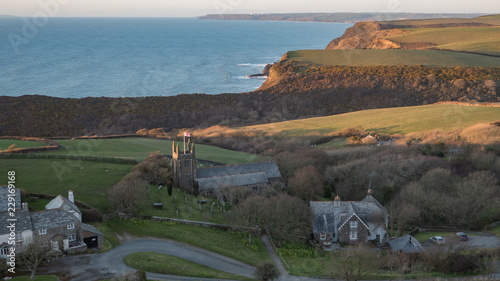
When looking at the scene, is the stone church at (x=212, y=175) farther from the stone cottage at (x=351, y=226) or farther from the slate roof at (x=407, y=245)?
the slate roof at (x=407, y=245)

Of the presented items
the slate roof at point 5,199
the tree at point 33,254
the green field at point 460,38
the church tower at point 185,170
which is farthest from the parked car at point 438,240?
the green field at point 460,38

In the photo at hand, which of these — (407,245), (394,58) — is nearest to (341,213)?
(407,245)

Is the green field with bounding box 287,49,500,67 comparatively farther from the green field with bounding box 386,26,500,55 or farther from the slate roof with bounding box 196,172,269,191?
the slate roof with bounding box 196,172,269,191

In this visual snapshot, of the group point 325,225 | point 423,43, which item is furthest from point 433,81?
point 325,225

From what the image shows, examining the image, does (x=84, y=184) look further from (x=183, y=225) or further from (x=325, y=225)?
(x=325, y=225)

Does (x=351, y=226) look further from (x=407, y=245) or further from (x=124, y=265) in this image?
(x=124, y=265)
